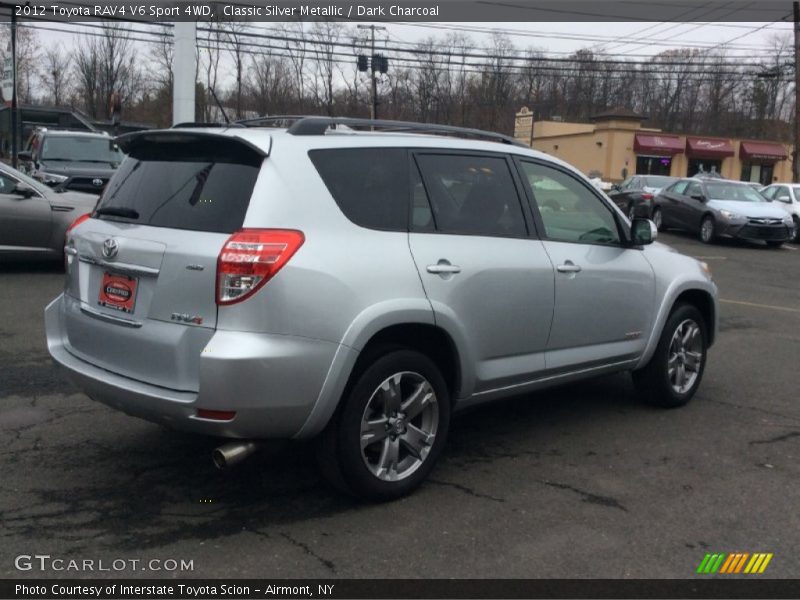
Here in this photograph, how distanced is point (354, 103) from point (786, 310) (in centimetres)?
1869

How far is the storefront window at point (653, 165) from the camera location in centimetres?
5566

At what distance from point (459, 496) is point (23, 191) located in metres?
9.03

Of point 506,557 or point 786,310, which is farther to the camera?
point 786,310

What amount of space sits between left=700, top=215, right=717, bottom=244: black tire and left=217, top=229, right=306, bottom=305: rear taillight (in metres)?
19.2

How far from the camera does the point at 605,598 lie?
3439 millimetres

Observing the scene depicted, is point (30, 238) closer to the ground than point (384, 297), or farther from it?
closer to the ground

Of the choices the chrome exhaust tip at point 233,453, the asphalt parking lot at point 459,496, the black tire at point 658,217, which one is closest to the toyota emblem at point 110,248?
the asphalt parking lot at point 459,496

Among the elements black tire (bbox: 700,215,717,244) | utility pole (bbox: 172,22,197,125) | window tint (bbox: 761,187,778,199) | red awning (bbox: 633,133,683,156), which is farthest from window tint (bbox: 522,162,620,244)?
red awning (bbox: 633,133,683,156)

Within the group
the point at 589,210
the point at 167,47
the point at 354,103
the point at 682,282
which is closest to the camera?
the point at 589,210

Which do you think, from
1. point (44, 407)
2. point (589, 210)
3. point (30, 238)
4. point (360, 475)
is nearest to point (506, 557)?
point (360, 475)

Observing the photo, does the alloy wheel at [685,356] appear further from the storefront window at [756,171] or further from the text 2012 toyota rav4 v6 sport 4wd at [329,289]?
the storefront window at [756,171]

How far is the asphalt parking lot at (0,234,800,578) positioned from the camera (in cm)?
370

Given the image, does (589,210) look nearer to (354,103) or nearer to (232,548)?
(232,548)

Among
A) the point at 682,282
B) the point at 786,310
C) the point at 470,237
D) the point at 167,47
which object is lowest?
the point at 786,310
